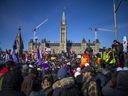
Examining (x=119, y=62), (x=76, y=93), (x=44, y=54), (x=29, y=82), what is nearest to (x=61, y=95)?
(x=76, y=93)

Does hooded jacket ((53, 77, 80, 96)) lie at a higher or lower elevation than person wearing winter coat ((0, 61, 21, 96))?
lower

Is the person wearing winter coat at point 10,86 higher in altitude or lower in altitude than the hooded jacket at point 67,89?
higher

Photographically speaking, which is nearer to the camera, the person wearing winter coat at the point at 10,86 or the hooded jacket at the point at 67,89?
the person wearing winter coat at the point at 10,86

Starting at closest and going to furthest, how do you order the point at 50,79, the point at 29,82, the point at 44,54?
the point at 50,79
the point at 29,82
the point at 44,54

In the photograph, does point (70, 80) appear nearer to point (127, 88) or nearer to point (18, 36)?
point (127, 88)

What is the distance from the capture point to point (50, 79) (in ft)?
24.8

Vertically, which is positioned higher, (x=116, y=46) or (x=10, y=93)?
(x=116, y=46)

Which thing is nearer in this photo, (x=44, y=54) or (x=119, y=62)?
(x=119, y=62)

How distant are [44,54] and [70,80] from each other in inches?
865

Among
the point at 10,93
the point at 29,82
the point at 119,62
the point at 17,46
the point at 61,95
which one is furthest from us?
the point at 17,46

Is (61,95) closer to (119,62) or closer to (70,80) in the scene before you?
(70,80)

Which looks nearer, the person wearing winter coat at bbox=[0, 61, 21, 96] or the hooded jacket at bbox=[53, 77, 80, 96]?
the person wearing winter coat at bbox=[0, 61, 21, 96]

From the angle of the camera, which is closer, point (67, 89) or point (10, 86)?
point (10, 86)

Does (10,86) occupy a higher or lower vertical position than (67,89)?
higher
